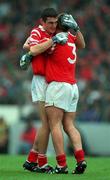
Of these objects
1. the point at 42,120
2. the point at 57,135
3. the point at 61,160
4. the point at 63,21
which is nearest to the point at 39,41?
the point at 63,21

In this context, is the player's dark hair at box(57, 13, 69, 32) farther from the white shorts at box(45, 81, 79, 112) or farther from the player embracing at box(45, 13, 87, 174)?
the white shorts at box(45, 81, 79, 112)

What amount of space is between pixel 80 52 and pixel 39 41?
1196 cm

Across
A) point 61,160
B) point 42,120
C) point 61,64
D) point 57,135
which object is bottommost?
point 61,160

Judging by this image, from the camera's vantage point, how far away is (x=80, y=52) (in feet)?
74.1

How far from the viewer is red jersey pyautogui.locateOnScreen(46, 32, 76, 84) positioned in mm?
10641

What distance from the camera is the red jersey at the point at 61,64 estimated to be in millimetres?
10641

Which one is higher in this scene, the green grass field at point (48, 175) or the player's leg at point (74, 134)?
the player's leg at point (74, 134)

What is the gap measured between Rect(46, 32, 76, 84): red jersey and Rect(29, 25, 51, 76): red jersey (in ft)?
0.31

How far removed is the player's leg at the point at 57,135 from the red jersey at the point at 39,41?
510mm

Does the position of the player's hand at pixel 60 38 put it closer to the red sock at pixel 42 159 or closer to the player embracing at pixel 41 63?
the player embracing at pixel 41 63

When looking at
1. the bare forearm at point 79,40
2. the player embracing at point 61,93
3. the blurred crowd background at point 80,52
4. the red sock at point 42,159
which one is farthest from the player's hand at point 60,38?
the blurred crowd background at point 80,52

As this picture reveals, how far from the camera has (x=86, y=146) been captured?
1898 cm

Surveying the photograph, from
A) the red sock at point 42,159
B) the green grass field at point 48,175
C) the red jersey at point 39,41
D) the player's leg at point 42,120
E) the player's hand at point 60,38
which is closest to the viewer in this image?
the green grass field at point 48,175

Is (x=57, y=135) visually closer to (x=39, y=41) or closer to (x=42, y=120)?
(x=42, y=120)
